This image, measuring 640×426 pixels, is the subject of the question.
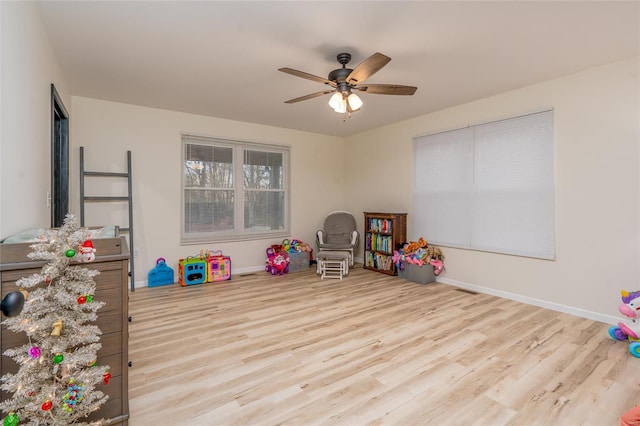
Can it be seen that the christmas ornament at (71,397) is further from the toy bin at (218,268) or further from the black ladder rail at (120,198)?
the toy bin at (218,268)

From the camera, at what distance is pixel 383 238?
504 cm

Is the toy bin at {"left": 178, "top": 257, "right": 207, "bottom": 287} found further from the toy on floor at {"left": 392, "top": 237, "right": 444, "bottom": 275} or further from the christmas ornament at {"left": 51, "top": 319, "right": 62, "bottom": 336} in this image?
the christmas ornament at {"left": 51, "top": 319, "right": 62, "bottom": 336}

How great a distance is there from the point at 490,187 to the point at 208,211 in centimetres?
411

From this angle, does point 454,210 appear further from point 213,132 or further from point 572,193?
point 213,132

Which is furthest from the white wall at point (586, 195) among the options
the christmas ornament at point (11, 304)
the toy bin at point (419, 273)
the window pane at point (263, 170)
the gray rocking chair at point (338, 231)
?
the christmas ornament at point (11, 304)

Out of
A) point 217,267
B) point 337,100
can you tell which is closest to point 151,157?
point 217,267

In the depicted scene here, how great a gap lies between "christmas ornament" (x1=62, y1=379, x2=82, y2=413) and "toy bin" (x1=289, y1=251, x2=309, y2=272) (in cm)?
396

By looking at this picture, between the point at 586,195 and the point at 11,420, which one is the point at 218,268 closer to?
the point at 11,420

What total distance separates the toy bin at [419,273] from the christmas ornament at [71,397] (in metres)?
4.00

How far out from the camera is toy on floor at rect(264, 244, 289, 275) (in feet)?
16.1

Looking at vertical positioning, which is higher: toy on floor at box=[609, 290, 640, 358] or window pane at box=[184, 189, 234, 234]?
window pane at box=[184, 189, 234, 234]

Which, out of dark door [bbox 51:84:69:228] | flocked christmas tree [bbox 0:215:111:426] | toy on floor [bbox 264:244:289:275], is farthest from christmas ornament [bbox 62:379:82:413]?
toy on floor [bbox 264:244:289:275]

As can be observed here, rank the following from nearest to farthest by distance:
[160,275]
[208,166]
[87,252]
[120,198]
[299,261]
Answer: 1. [87,252]
2. [120,198]
3. [160,275]
4. [208,166]
5. [299,261]

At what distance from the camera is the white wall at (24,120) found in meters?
1.47
